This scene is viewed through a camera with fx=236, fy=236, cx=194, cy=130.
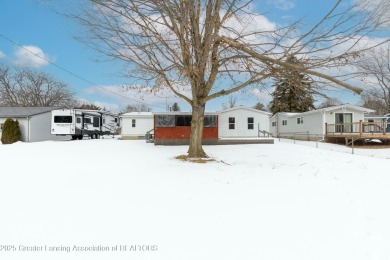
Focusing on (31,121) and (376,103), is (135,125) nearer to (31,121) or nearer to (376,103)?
(31,121)

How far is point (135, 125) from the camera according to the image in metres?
28.2

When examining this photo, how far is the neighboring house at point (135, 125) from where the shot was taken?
1099 inches

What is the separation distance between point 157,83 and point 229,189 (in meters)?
6.16

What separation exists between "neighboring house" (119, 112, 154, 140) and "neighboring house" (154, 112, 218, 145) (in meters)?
8.14

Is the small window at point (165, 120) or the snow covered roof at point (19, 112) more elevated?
the snow covered roof at point (19, 112)

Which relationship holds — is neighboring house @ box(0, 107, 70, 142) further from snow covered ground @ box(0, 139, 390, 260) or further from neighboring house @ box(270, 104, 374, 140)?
neighboring house @ box(270, 104, 374, 140)

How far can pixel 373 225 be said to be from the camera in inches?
151

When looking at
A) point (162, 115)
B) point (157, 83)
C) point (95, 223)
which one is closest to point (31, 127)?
point (162, 115)

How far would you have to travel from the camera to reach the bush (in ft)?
76.2

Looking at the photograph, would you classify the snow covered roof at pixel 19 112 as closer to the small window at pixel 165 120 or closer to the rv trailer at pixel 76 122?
the rv trailer at pixel 76 122

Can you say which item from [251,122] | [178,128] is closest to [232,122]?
[251,122]

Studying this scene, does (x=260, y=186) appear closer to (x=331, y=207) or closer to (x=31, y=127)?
(x=331, y=207)

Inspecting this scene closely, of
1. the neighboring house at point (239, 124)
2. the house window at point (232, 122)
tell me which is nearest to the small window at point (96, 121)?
the neighboring house at point (239, 124)

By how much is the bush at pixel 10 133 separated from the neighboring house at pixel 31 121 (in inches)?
40.0
